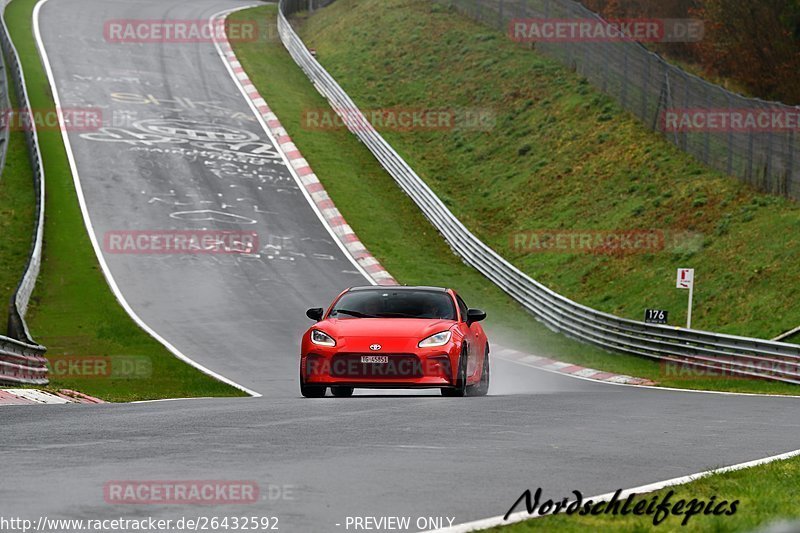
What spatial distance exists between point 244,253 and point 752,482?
28.2 metres

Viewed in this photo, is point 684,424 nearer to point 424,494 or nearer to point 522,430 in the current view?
point 522,430

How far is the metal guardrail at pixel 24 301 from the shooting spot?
19.0m

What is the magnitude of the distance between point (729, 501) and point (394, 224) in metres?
33.5

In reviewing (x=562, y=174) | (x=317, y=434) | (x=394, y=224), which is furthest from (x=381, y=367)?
(x=562, y=174)

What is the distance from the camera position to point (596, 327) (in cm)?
2938

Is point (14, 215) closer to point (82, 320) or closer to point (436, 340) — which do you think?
point (82, 320)

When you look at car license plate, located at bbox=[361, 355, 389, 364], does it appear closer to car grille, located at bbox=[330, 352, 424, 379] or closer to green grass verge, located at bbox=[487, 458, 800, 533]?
car grille, located at bbox=[330, 352, 424, 379]

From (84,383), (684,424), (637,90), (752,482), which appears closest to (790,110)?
(637,90)

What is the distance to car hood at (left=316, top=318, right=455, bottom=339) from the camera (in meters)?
15.6

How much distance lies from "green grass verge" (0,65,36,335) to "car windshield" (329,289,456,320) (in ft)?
40.4

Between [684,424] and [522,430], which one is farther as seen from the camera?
[684,424]

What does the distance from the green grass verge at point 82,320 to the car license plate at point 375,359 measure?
14.2 feet

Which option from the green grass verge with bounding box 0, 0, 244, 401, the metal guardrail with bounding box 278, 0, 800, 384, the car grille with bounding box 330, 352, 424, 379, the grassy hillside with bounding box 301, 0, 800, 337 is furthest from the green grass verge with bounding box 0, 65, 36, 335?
the grassy hillside with bounding box 301, 0, 800, 337

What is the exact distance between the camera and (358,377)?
15461 mm
